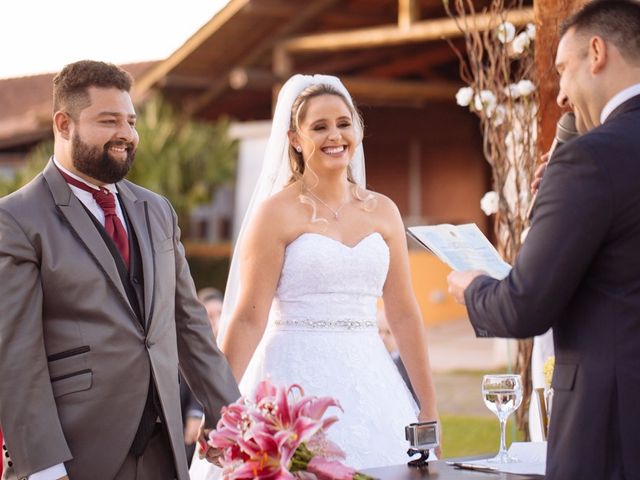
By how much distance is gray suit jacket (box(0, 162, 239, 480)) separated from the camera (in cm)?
342

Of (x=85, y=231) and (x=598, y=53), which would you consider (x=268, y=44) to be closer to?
(x=85, y=231)

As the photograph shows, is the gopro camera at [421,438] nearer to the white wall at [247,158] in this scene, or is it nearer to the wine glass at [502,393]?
the wine glass at [502,393]

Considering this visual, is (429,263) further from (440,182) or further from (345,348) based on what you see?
(345,348)

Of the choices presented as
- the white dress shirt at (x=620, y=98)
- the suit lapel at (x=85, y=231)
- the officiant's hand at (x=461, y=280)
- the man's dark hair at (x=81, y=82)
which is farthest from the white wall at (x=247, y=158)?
the white dress shirt at (x=620, y=98)

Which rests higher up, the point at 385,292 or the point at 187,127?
the point at 187,127

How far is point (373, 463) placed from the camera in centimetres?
420

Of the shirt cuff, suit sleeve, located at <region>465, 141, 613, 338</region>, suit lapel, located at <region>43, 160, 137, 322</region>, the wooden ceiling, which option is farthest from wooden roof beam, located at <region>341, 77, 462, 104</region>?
suit sleeve, located at <region>465, 141, 613, 338</region>

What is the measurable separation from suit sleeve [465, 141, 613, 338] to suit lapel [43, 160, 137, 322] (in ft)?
4.53

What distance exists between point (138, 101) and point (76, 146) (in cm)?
1303

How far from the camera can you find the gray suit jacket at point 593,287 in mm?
2568

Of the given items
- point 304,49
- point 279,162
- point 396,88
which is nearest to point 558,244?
point 279,162

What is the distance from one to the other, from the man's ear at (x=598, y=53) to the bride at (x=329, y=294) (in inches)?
73.0

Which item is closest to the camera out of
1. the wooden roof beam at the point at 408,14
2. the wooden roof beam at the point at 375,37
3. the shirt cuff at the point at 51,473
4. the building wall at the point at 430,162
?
the shirt cuff at the point at 51,473

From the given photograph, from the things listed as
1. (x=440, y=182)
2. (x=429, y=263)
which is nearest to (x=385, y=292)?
(x=429, y=263)
